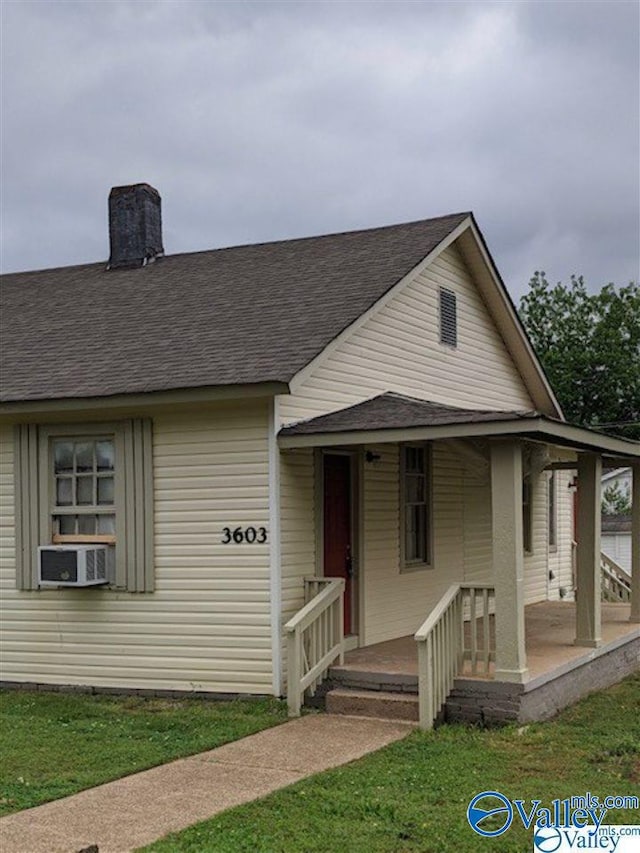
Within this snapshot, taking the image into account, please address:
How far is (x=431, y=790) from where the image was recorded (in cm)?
704

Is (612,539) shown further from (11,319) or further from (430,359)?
(11,319)

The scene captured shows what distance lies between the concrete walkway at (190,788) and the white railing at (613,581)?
385 inches

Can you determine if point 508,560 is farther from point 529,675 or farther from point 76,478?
point 76,478

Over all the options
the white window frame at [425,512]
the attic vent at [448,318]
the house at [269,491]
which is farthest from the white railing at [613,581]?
the white window frame at [425,512]

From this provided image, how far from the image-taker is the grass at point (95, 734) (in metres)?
7.33

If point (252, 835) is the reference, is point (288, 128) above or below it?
above

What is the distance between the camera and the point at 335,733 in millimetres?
8797

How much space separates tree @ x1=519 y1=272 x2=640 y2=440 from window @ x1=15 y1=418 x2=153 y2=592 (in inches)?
1412

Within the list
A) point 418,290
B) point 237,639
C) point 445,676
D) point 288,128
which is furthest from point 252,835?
point 288,128

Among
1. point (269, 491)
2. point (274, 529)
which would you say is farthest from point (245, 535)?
point (269, 491)

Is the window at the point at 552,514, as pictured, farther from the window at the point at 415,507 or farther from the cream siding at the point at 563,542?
the window at the point at 415,507

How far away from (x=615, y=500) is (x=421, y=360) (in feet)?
114

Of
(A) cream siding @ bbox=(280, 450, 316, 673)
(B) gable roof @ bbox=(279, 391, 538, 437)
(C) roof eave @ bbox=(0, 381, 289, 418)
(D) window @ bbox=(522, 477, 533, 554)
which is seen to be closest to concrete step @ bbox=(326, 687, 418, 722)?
(A) cream siding @ bbox=(280, 450, 316, 673)

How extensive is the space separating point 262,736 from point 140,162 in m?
16.1
